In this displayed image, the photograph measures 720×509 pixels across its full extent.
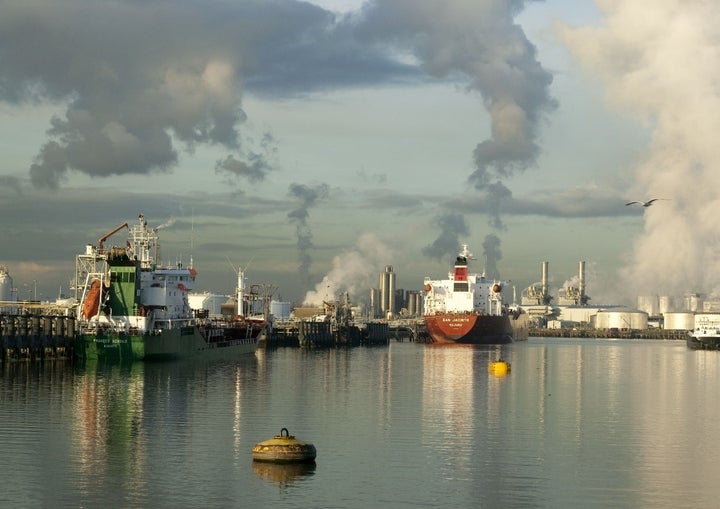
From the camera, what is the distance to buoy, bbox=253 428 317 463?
45.2 metres

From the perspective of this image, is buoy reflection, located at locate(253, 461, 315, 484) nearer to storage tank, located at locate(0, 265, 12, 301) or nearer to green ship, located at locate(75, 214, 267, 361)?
green ship, located at locate(75, 214, 267, 361)

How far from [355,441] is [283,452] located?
8.11 meters

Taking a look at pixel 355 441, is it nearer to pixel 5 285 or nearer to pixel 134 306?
pixel 134 306

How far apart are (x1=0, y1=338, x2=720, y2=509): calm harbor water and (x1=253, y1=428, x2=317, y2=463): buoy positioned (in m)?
0.56

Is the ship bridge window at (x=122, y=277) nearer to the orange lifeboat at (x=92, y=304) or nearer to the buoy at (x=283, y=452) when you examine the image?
the orange lifeboat at (x=92, y=304)

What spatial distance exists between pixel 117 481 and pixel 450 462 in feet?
44.4

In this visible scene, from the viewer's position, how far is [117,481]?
41.6m

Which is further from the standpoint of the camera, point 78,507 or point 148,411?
point 148,411

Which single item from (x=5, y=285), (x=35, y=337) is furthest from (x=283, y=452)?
(x=5, y=285)

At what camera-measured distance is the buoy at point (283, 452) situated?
45.2 metres

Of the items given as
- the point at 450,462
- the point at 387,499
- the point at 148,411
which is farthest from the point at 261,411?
the point at 387,499

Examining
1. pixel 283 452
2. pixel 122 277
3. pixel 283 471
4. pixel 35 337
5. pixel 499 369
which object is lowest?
pixel 283 471

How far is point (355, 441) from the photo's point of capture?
52.8 meters

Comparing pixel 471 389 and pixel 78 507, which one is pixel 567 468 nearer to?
pixel 78 507
